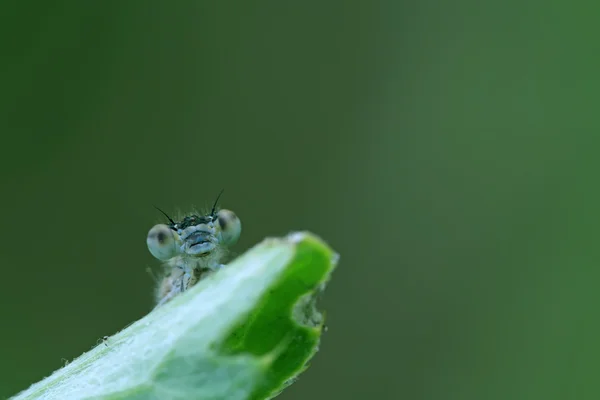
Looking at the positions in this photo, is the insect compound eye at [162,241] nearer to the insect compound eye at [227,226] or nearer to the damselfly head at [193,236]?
the damselfly head at [193,236]

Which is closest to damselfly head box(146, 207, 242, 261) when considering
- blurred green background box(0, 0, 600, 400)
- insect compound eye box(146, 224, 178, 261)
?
insect compound eye box(146, 224, 178, 261)

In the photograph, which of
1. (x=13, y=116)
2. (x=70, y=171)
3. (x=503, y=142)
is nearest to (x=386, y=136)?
(x=503, y=142)

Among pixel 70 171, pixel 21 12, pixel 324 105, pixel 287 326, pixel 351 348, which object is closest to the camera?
pixel 287 326

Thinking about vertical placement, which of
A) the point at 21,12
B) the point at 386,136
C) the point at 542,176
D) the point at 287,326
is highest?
the point at 21,12

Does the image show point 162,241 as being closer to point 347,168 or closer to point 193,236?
point 193,236

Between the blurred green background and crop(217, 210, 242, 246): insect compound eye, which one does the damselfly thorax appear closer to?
crop(217, 210, 242, 246): insect compound eye

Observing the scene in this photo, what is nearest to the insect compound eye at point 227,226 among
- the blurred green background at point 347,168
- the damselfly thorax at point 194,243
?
the damselfly thorax at point 194,243

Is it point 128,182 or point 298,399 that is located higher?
point 128,182

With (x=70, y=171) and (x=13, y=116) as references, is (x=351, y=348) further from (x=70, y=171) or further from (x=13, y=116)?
(x=13, y=116)
